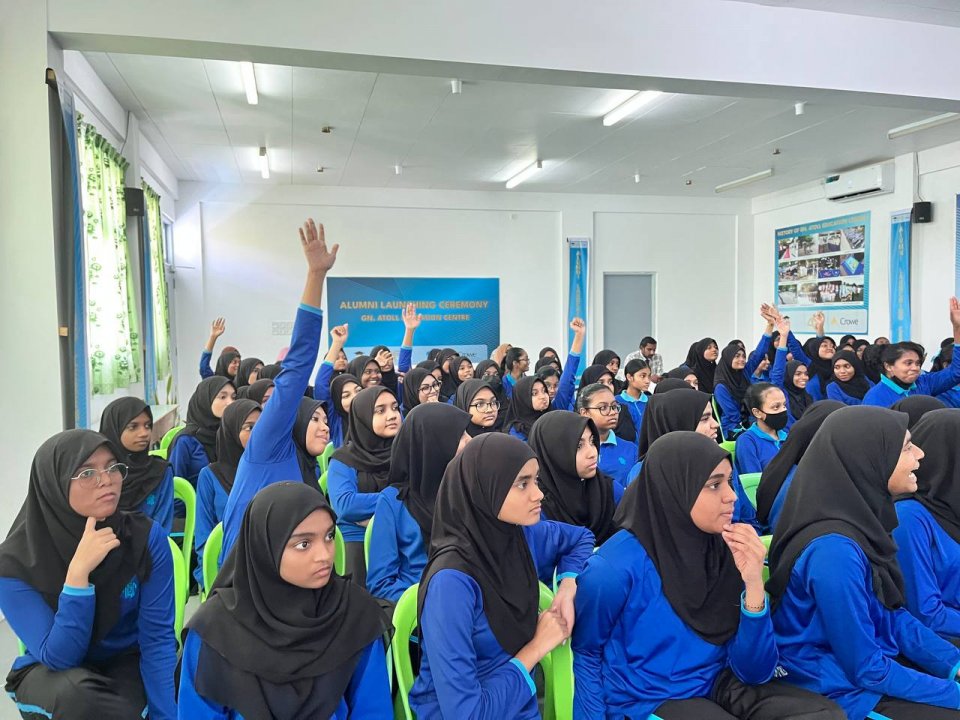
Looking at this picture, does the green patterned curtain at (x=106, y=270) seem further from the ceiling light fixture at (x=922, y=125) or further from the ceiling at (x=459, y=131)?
the ceiling light fixture at (x=922, y=125)

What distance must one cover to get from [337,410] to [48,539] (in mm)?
2803

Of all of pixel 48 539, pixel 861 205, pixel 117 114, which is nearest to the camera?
pixel 48 539

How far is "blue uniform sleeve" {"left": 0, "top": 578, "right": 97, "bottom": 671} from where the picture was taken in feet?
5.71

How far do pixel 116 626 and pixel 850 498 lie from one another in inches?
82.7

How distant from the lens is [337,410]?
4.70m

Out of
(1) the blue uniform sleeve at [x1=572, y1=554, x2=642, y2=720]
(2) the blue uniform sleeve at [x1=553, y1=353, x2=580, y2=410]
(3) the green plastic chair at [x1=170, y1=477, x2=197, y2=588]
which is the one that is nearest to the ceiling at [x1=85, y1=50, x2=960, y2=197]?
(2) the blue uniform sleeve at [x1=553, y1=353, x2=580, y2=410]

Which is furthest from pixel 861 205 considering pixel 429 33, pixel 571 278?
pixel 429 33

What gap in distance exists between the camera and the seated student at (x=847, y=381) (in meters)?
5.80

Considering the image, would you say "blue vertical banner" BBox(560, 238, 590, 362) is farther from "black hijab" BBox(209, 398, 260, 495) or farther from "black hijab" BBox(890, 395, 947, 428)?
"black hijab" BBox(209, 398, 260, 495)

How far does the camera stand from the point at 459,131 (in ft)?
23.7

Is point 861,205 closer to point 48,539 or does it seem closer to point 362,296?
point 362,296

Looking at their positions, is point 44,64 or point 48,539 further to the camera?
point 44,64

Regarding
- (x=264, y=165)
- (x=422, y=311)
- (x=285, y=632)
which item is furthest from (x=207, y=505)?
(x=422, y=311)

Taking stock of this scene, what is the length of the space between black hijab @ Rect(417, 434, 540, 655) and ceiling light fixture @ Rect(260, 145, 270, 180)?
6.92m
